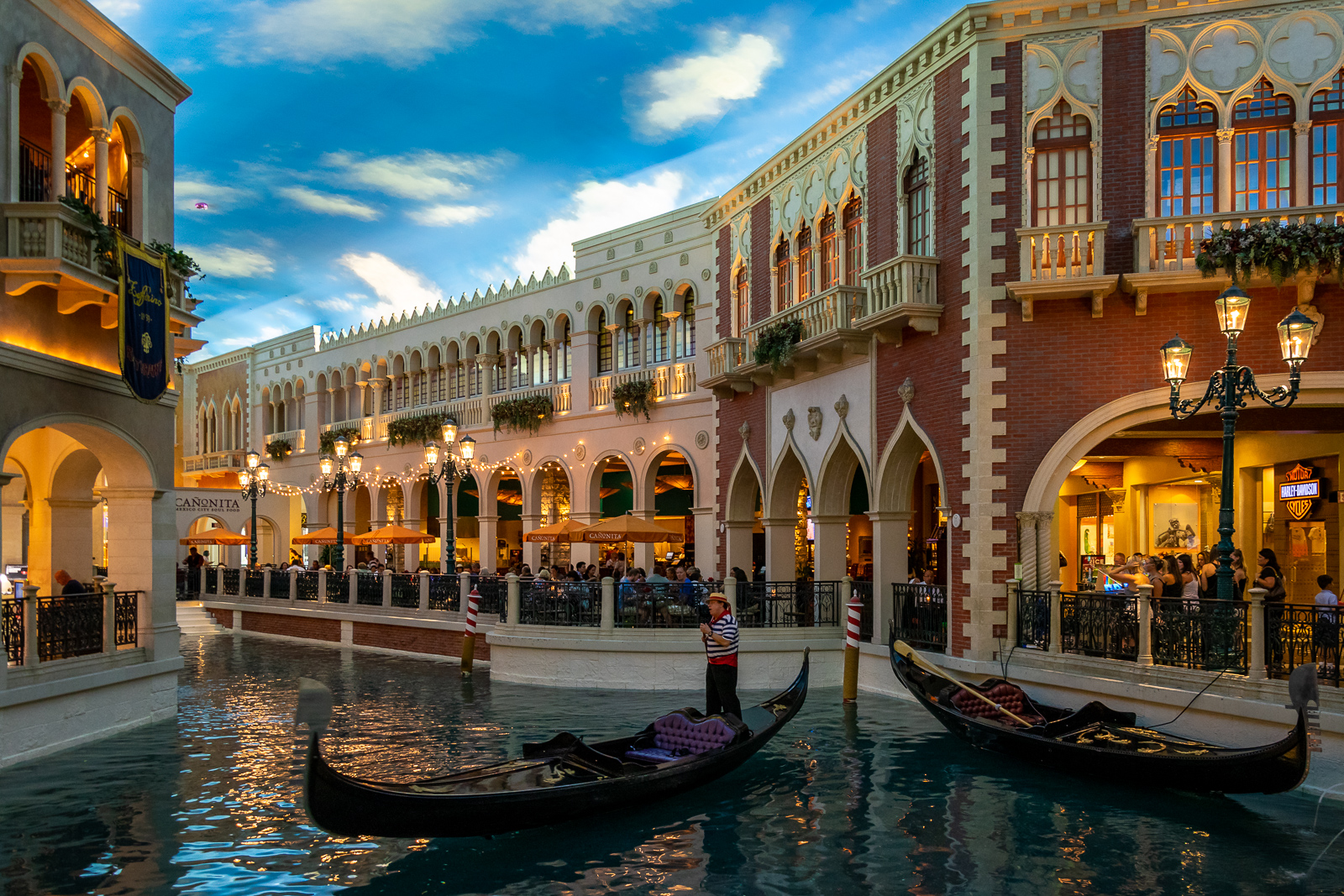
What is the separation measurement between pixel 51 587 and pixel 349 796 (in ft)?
29.7

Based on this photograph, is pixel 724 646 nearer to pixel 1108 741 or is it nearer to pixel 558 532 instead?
pixel 1108 741

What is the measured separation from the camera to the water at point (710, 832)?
675 cm

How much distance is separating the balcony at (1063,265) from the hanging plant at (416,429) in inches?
664

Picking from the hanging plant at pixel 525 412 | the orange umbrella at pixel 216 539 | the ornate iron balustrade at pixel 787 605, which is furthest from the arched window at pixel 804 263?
the orange umbrella at pixel 216 539

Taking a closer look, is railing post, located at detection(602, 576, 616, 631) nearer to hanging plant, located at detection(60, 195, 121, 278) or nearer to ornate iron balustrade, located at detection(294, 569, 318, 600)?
hanging plant, located at detection(60, 195, 121, 278)

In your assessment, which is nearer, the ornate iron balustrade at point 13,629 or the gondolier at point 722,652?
the ornate iron balustrade at point 13,629

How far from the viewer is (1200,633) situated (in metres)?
9.71

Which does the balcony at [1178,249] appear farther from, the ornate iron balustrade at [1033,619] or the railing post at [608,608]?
the railing post at [608,608]

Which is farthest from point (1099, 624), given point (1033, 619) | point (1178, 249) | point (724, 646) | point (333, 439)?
point (333, 439)

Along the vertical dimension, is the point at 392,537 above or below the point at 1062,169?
below

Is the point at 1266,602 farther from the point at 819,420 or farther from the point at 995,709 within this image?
the point at 819,420

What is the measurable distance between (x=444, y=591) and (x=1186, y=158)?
43.3 ft

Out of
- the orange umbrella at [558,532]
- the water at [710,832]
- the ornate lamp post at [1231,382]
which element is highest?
the ornate lamp post at [1231,382]

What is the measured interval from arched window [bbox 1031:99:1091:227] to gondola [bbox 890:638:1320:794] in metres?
5.25
